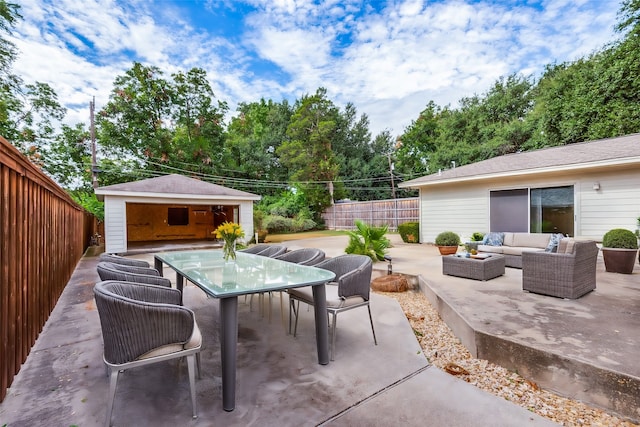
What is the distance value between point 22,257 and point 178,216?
565 inches

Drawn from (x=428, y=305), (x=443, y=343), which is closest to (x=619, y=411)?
(x=443, y=343)

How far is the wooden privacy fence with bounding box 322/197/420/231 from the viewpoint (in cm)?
1558

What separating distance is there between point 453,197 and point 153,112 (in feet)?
64.6

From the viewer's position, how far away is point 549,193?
297 inches

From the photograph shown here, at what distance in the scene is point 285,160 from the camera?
2214 centimetres

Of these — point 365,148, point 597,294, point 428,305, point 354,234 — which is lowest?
point 428,305

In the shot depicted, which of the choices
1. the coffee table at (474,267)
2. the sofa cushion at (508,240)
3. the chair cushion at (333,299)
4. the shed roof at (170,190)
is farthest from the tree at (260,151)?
the chair cushion at (333,299)

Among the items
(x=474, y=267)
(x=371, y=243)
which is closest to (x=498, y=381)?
(x=474, y=267)

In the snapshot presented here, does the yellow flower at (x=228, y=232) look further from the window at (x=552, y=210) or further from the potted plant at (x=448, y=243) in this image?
the window at (x=552, y=210)

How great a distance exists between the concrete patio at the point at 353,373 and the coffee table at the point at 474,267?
3.55 feet

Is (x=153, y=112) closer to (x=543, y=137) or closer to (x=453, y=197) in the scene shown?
(x=453, y=197)

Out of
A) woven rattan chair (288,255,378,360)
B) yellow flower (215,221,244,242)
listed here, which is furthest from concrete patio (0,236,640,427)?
yellow flower (215,221,244,242)

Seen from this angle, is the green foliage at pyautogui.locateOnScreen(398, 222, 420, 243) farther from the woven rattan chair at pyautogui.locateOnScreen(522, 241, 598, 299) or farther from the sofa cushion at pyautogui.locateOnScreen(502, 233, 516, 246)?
the woven rattan chair at pyautogui.locateOnScreen(522, 241, 598, 299)

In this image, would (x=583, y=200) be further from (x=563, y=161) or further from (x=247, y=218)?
(x=247, y=218)
